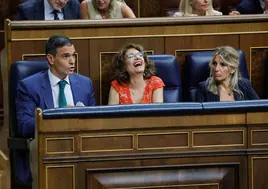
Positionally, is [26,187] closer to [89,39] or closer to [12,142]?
[12,142]

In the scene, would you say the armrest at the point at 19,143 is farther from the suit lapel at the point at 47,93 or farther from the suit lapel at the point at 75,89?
the suit lapel at the point at 75,89

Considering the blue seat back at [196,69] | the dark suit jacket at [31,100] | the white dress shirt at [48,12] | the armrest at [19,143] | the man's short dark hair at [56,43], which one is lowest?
the armrest at [19,143]

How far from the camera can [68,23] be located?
420 cm

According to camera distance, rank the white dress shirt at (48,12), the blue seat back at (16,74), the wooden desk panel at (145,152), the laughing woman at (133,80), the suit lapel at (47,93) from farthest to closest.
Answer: the white dress shirt at (48,12) → the laughing woman at (133,80) → the blue seat back at (16,74) → the suit lapel at (47,93) → the wooden desk panel at (145,152)

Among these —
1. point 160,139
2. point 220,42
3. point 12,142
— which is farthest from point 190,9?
point 160,139

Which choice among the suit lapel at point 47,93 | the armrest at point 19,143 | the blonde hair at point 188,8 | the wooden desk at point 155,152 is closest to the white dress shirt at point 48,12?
the blonde hair at point 188,8

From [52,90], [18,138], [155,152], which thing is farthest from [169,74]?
[155,152]

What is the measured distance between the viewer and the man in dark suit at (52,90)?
12.1ft

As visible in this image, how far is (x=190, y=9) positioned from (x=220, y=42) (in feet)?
1.27

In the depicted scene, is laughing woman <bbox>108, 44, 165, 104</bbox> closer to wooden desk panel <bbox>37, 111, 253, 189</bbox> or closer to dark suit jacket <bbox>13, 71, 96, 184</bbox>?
dark suit jacket <bbox>13, 71, 96, 184</bbox>

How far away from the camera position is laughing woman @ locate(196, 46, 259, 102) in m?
4.04

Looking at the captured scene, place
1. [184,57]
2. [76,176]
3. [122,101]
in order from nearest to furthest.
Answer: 1. [76,176]
2. [122,101]
3. [184,57]

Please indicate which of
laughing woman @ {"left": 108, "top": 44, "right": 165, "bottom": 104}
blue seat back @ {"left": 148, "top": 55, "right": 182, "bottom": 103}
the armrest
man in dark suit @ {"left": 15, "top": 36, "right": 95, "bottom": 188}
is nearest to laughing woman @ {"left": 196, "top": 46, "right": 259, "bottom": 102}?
blue seat back @ {"left": 148, "top": 55, "right": 182, "bottom": 103}

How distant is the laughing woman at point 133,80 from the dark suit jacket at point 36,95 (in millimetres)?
184
